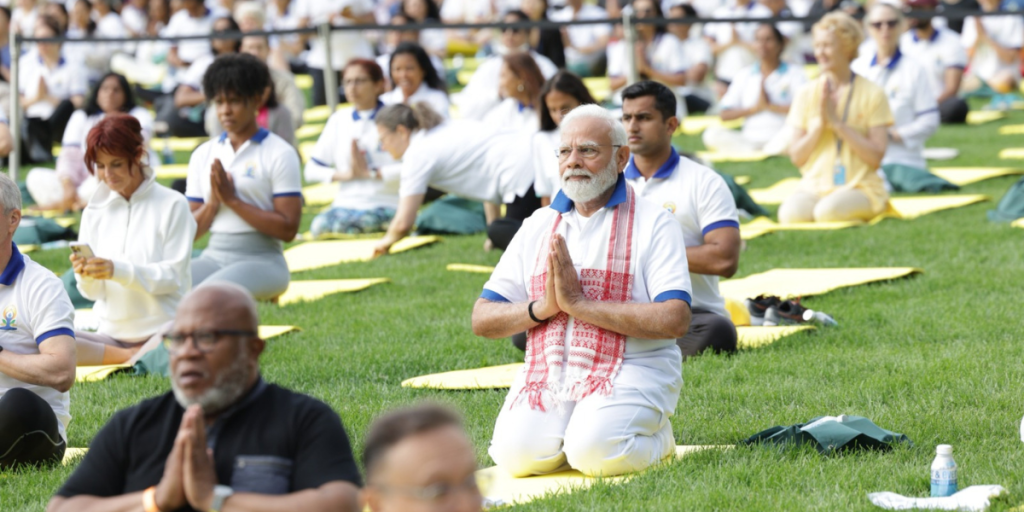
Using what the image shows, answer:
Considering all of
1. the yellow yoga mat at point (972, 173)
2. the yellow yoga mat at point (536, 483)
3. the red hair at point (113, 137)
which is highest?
the red hair at point (113, 137)

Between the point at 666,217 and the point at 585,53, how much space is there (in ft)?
47.7

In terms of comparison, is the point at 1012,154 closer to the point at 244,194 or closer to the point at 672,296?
the point at 244,194

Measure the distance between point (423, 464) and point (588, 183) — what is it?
243 centimetres

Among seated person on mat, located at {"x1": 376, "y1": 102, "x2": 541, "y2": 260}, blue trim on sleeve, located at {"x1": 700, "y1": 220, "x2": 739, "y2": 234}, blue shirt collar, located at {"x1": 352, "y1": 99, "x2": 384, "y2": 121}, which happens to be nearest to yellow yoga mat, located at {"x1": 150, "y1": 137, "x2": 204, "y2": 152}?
blue shirt collar, located at {"x1": 352, "y1": 99, "x2": 384, "y2": 121}

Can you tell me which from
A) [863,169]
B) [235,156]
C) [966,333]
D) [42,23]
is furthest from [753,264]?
[42,23]

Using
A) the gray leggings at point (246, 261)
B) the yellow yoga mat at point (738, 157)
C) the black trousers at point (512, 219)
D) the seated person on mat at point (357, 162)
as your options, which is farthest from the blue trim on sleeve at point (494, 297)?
the yellow yoga mat at point (738, 157)

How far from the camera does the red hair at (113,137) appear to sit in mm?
5953

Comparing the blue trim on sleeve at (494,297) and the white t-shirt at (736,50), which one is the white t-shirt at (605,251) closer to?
the blue trim on sleeve at (494,297)

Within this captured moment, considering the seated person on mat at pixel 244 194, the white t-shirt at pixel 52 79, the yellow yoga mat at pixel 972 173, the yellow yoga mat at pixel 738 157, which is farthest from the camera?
the white t-shirt at pixel 52 79

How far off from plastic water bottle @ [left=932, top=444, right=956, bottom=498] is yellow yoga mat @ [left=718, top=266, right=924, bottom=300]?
3489 mm

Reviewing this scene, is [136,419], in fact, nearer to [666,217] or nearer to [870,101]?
[666,217]

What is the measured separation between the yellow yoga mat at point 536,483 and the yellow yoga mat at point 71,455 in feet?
4.90

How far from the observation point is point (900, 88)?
37.9 feet

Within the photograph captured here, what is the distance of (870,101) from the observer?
9586 millimetres
